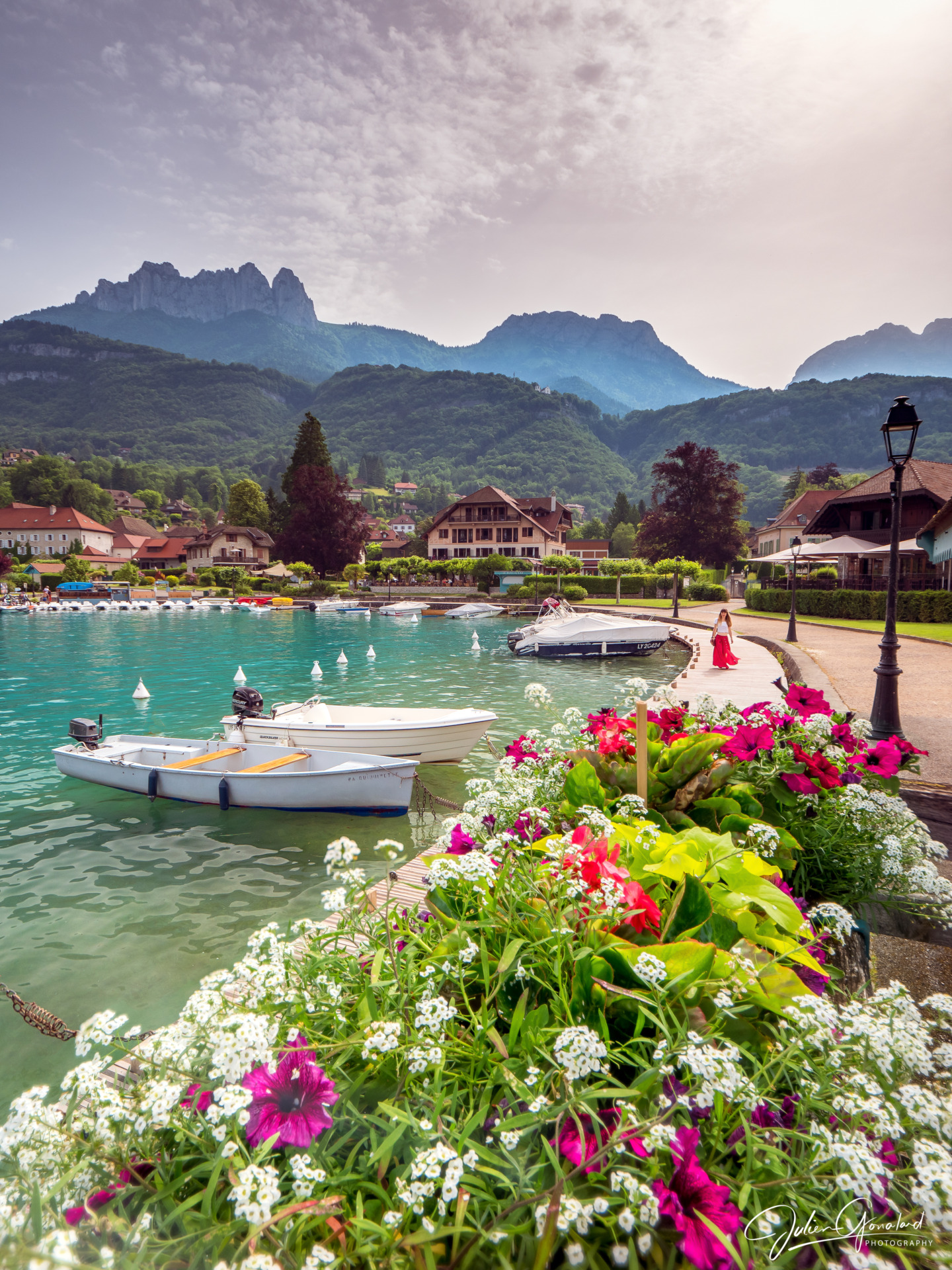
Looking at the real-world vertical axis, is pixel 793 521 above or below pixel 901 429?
above

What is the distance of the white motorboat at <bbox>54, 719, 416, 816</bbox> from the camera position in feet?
31.3

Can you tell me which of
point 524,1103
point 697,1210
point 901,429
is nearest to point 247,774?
point 524,1103

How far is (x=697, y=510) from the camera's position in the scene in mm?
47688

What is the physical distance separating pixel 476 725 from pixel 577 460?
19071cm

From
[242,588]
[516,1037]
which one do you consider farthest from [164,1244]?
[242,588]

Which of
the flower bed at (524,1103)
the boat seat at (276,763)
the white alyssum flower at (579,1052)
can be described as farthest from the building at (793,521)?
the white alyssum flower at (579,1052)

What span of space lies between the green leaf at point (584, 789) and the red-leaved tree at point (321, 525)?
258ft

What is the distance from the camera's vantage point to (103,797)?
11117 millimetres

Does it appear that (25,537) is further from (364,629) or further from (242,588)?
(364,629)

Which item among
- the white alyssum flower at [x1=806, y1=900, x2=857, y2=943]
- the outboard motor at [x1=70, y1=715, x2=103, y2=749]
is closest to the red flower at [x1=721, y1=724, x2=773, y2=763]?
the white alyssum flower at [x1=806, y1=900, x2=857, y2=943]

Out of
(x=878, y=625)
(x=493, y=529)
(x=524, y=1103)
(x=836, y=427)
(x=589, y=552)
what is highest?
(x=836, y=427)

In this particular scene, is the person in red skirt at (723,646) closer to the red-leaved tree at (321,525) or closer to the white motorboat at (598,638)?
the white motorboat at (598,638)

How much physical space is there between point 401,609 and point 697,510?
25.2 meters

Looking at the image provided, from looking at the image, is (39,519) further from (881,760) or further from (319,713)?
(881,760)
